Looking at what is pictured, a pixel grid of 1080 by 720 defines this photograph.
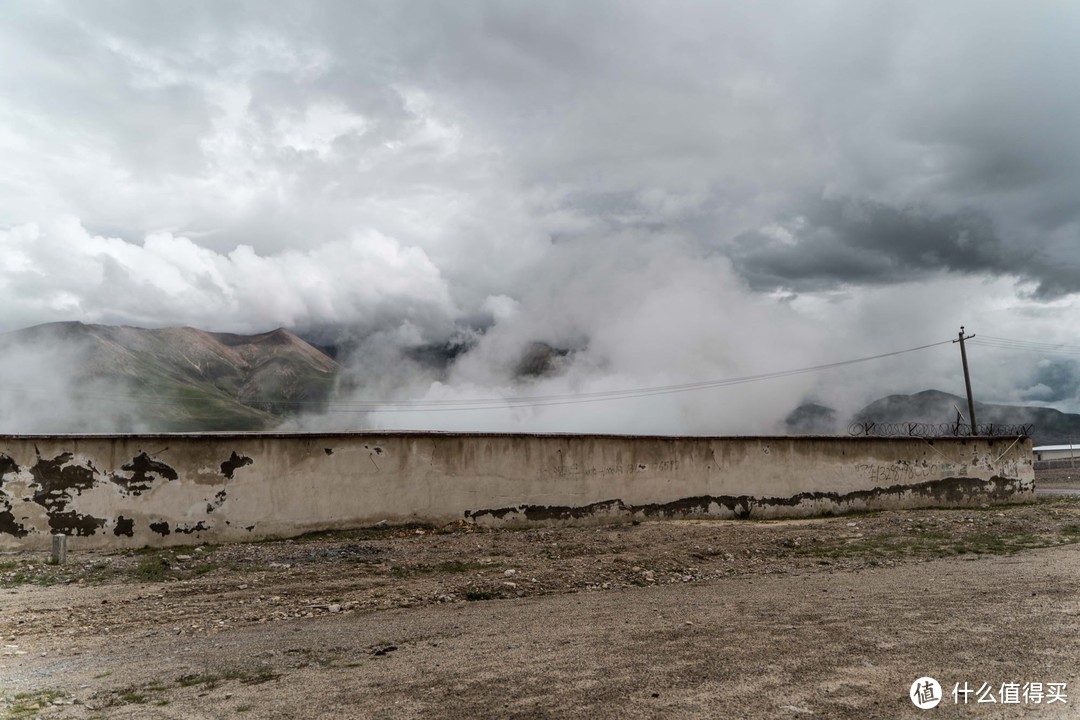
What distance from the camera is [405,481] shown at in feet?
51.7

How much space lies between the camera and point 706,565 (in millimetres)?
11203

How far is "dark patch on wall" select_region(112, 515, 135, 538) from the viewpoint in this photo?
1398 cm

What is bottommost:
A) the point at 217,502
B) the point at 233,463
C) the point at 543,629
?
the point at 543,629

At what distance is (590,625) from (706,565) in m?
4.26

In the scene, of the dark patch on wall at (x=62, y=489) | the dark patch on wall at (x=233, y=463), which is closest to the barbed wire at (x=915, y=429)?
the dark patch on wall at (x=233, y=463)

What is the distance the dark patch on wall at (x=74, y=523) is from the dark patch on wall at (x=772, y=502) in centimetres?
730

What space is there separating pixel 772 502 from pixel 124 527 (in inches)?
596

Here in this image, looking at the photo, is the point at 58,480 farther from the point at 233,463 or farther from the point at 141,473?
the point at 233,463

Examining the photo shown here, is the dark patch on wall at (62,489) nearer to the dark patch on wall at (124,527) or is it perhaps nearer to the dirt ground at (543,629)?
the dark patch on wall at (124,527)

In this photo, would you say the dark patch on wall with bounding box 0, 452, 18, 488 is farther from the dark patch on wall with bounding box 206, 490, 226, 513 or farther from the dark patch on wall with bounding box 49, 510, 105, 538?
the dark patch on wall with bounding box 206, 490, 226, 513

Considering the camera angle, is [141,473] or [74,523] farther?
[141,473]

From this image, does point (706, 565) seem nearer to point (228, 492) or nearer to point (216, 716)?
point (216, 716)

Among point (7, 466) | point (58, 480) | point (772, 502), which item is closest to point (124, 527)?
point (58, 480)

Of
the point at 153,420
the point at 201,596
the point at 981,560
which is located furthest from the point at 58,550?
the point at 153,420
